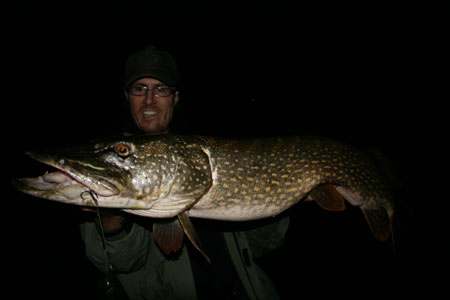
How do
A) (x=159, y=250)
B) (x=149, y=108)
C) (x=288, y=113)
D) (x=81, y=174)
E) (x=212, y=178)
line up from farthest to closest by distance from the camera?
(x=288, y=113) < (x=149, y=108) < (x=159, y=250) < (x=212, y=178) < (x=81, y=174)

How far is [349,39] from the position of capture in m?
18.4

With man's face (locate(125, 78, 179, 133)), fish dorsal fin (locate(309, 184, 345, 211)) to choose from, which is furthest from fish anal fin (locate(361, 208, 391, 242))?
man's face (locate(125, 78, 179, 133))

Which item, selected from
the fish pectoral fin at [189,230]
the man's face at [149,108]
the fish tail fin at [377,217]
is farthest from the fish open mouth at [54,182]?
the fish tail fin at [377,217]

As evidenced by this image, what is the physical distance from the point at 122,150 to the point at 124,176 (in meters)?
0.11

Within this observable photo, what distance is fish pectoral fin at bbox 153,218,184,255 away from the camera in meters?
1.05

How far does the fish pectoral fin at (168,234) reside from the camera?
1.05 m

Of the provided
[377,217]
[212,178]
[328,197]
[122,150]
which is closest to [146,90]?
[122,150]

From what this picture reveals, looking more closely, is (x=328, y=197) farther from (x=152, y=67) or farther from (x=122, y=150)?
(x=152, y=67)

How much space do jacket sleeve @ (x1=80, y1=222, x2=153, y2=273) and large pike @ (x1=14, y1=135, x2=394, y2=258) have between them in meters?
0.22

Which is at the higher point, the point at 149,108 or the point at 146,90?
the point at 146,90

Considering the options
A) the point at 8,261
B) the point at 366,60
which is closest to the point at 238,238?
the point at 8,261

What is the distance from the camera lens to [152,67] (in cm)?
162

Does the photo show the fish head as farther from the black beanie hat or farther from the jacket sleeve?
the black beanie hat

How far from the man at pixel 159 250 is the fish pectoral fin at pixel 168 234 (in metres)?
0.19
